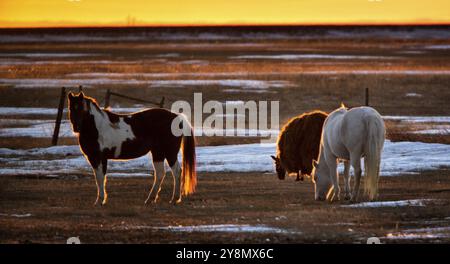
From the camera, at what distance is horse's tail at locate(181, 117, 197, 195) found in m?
16.6

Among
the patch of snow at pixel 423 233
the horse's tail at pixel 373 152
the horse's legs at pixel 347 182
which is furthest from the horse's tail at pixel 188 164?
the patch of snow at pixel 423 233

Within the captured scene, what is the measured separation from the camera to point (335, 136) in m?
16.1

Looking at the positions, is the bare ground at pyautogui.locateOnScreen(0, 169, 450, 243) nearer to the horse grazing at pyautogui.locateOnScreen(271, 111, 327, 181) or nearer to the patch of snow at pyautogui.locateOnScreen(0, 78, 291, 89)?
the horse grazing at pyautogui.locateOnScreen(271, 111, 327, 181)

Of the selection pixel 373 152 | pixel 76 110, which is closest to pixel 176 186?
pixel 76 110

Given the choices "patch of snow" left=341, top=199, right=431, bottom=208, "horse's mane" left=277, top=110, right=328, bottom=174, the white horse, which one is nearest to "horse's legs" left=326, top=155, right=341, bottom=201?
the white horse

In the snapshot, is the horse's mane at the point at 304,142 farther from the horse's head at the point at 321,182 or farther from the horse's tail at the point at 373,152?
the horse's tail at the point at 373,152

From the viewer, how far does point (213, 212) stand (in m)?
15.3

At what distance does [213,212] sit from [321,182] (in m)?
2.18

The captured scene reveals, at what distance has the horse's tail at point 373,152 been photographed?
613 inches

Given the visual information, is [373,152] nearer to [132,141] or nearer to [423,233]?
[423,233]

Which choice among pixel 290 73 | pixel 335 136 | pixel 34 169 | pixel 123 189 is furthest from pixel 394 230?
pixel 290 73

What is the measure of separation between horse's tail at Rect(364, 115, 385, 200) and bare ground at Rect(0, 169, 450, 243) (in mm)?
603
